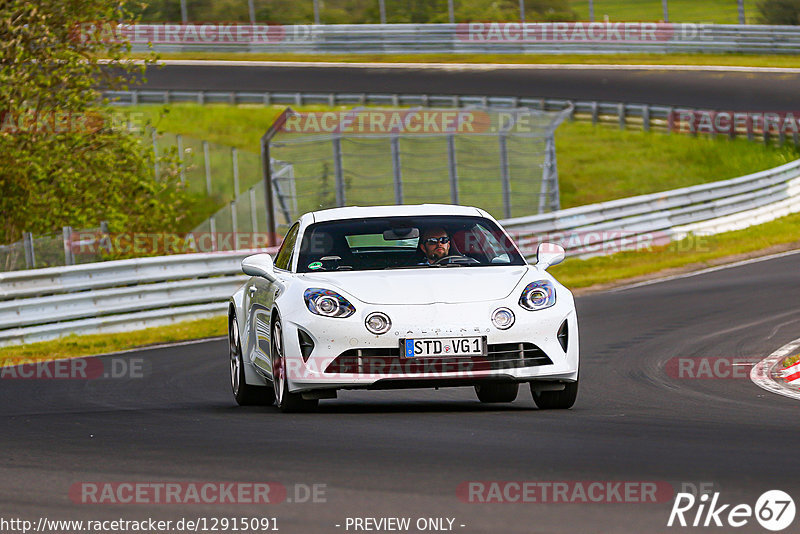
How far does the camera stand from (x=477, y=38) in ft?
175

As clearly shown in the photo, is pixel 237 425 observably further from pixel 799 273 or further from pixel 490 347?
pixel 799 273

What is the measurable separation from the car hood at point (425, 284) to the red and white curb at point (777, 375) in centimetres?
224

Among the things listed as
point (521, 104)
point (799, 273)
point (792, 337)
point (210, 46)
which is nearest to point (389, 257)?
point (792, 337)

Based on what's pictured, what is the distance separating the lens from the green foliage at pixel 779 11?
48.5m

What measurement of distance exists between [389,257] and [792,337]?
574 cm

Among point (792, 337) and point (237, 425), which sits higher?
point (237, 425)

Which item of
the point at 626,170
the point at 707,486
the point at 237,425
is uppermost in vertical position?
the point at 707,486

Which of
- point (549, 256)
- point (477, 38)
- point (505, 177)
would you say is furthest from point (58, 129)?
point (477, 38)

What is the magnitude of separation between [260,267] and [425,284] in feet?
4.98

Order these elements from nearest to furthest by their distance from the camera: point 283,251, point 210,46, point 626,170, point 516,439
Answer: point 516,439 → point 283,251 → point 626,170 → point 210,46

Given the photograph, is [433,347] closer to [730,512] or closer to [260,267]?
[260,267]

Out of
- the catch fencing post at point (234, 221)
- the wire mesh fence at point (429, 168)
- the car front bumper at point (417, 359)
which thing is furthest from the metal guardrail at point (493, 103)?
the car front bumper at point (417, 359)

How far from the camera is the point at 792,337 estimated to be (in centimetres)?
1410

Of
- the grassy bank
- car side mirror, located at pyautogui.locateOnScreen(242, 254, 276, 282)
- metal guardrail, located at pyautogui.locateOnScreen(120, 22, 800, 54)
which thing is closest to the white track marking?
the grassy bank
